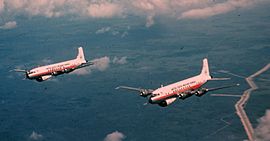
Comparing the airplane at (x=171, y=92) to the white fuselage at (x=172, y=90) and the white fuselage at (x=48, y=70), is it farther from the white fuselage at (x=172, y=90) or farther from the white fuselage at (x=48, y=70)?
the white fuselage at (x=48, y=70)

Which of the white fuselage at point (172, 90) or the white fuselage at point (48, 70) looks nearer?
the white fuselage at point (172, 90)

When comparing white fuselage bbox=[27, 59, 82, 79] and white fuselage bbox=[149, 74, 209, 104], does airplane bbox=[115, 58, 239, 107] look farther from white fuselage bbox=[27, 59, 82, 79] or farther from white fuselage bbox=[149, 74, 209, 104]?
white fuselage bbox=[27, 59, 82, 79]

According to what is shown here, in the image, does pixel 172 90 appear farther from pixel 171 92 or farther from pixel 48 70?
pixel 48 70

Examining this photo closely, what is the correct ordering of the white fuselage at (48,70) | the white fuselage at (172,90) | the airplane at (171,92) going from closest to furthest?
the airplane at (171,92)
the white fuselage at (172,90)
the white fuselage at (48,70)

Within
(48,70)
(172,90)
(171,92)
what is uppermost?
(48,70)

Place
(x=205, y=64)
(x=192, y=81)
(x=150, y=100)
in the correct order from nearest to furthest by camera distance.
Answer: (x=150, y=100) < (x=192, y=81) < (x=205, y=64)

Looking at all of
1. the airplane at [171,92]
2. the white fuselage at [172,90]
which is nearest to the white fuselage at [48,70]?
the airplane at [171,92]

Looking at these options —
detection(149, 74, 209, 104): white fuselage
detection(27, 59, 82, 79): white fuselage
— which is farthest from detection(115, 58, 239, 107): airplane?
detection(27, 59, 82, 79): white fuselage

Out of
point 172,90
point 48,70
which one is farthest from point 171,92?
point 48,70

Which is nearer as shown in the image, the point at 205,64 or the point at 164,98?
the point at 164,98

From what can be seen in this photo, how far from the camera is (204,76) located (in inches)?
6998

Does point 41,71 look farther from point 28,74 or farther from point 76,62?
point 76,62

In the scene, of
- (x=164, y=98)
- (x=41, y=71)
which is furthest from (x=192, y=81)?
(x=41, y=71)

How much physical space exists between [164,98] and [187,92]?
1196 centimetres
